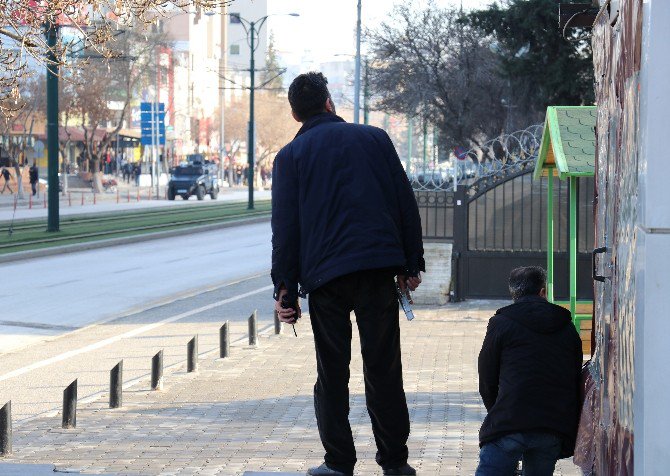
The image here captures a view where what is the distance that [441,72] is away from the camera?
52.4 m

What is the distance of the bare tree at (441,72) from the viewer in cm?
5088

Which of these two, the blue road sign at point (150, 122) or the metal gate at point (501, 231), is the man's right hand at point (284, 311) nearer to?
the metal gate at point (501, 231)

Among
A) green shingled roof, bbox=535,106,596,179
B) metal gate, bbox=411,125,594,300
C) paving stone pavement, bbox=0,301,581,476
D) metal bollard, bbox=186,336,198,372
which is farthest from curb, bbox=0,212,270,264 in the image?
green shingled roof, bbox=535,106,596,179

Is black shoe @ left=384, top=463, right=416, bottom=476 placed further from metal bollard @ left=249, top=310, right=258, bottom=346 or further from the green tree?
the green tree

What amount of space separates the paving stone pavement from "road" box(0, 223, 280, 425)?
0.79 meters

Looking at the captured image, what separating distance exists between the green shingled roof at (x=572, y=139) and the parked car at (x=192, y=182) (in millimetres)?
57389

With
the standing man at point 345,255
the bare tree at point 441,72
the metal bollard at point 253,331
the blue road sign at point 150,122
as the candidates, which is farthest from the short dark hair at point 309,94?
the blue road sign at point 150,122

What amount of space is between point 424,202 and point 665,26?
579 inches

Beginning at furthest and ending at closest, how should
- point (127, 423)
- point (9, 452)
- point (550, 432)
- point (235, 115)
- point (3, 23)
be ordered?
point (235, 115) → point (3, 23) → point (127, 423) → point (9, 452) → point (550, 432)

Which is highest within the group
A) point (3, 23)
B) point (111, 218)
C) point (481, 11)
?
point (481, 11)

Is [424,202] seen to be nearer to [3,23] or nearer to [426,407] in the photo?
[3,23]

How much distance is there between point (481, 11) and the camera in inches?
1334

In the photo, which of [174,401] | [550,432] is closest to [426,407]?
[174,401]

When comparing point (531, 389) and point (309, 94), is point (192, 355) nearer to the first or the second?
point (309, 94)
